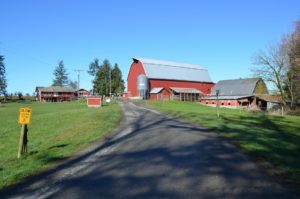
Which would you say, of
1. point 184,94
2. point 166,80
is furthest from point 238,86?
point 166,80

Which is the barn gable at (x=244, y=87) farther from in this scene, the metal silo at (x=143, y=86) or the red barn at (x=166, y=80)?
the metal silo at (x=143, y=86)

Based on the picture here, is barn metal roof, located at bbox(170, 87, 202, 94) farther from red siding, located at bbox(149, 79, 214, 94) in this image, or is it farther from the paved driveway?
the paved driveway

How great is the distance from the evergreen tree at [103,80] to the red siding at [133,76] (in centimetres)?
1698

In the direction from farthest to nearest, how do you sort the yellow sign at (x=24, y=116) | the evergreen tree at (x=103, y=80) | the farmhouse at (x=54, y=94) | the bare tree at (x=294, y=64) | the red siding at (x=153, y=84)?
the farmhouse at (x=54, y=94)
the evergreen tree at (x=103, y=80)
the red siding at (x=153, y=84)
the bare tree at (x=294, y=64)
the yellow sign at (x=24, y=116)

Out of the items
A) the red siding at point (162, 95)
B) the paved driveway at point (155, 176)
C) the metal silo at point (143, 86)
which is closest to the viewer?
the paved driveway at point (155, 176)

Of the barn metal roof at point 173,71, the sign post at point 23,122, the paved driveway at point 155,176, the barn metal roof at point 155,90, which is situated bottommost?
the paved driveway at point 155,176

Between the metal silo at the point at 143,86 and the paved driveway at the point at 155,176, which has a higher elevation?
the metal silo at the point at 143,86

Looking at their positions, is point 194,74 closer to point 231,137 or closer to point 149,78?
point 149,78

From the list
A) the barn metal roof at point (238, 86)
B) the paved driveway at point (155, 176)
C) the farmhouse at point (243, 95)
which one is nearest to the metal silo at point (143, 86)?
the farmhouse at point (243, 95)

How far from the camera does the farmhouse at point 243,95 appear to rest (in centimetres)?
6128

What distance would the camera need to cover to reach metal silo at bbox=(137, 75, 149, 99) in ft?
233

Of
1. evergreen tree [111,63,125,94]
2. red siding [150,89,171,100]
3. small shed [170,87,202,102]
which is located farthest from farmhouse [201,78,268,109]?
evergreen tree [111,63,125,94]

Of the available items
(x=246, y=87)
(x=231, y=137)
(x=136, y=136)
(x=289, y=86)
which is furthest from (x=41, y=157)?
(x=246, y=87)

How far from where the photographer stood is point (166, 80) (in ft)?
244
